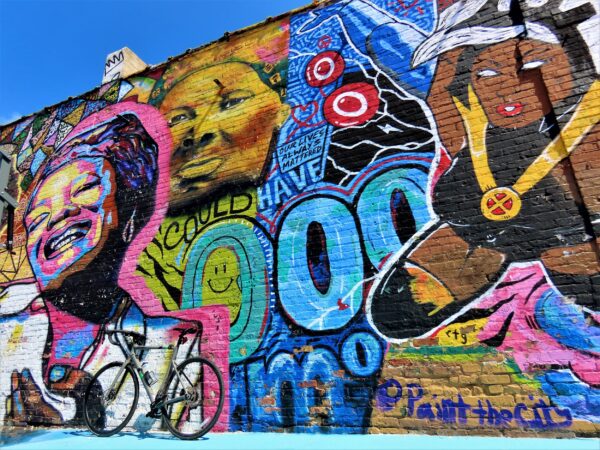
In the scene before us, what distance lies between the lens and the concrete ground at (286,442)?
3221 mm

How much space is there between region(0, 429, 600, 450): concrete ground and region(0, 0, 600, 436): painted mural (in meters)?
0.20

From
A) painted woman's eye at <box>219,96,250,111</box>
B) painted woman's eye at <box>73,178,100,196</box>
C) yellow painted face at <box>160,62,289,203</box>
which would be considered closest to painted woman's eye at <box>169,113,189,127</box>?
yellow painted face at <box>160,62,289,203</box>

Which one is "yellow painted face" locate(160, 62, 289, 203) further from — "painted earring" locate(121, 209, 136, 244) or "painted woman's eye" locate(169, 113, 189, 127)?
"painted earring" locate(121, 209, 136, 244)

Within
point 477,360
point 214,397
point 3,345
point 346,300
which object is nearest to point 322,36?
point 346,300

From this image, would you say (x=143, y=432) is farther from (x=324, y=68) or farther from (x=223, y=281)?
(x=324, y=68)

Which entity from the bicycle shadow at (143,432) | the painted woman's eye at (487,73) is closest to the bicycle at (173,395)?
the bicycle shadow at (143,432)

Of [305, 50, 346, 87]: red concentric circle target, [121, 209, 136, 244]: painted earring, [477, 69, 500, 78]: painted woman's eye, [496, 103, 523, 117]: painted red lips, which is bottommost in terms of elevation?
[121, 209, 136, 244]: painted earring

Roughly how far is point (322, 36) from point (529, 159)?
300 centimetres

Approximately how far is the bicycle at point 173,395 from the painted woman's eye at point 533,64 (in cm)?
442

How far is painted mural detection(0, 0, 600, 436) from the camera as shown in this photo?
380cm

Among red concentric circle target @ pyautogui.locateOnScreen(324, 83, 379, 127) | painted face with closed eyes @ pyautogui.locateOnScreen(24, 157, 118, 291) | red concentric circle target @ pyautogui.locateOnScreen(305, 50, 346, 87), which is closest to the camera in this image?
red concentric circle target @ pyautogui.locateOnScreen(324, 83, 379, 127)

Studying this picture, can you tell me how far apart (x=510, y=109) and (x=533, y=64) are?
1.70 ft

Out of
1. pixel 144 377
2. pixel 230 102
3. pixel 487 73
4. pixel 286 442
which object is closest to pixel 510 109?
pixel 487 73

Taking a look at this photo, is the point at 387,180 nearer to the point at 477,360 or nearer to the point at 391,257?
the point at 391,257
